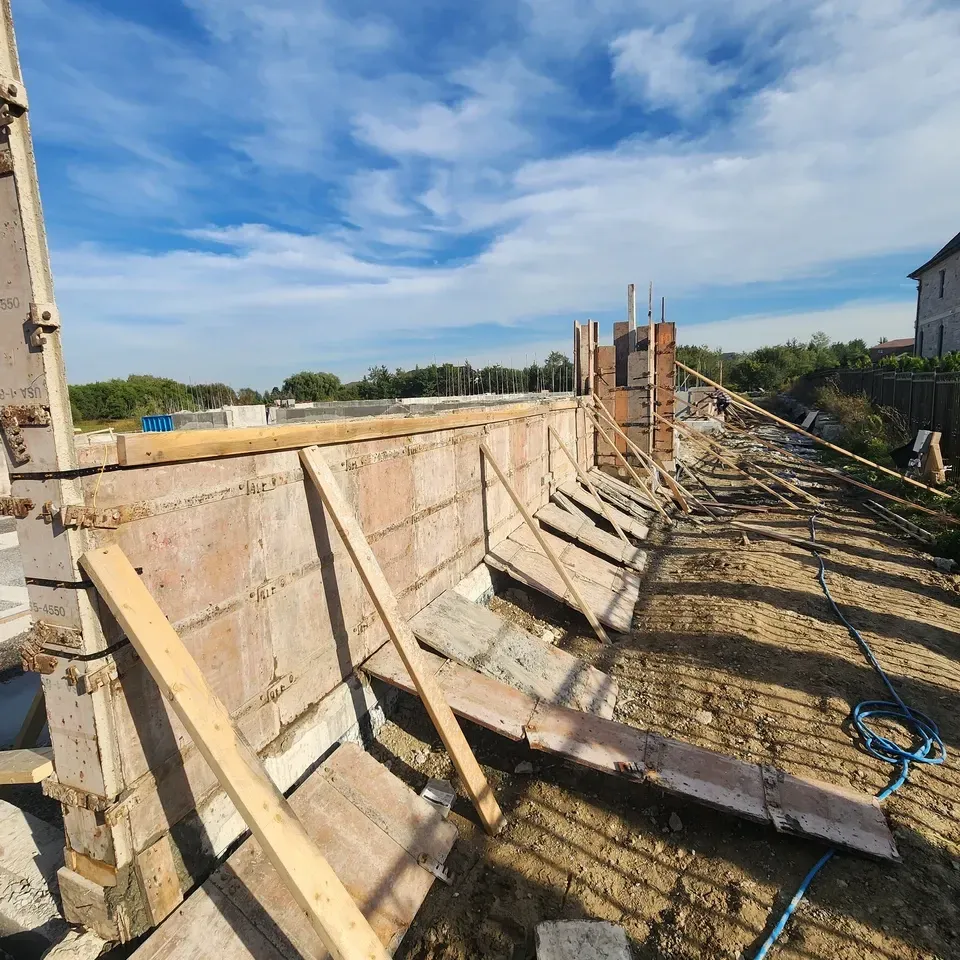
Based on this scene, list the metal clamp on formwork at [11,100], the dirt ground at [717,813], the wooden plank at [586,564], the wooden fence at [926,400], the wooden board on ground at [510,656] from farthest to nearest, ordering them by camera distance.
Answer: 1. the wooden fence at [926,400]
2. the wooden plank at [586,564]
3. the wooden board on ground at [510,656]
4. the dirt ground at [717,813]
5. the metal clamp on formwork at [11,100]

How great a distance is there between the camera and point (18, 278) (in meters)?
1.99

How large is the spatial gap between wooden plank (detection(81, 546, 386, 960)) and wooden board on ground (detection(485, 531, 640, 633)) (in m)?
4.13

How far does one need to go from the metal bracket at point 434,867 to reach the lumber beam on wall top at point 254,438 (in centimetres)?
235

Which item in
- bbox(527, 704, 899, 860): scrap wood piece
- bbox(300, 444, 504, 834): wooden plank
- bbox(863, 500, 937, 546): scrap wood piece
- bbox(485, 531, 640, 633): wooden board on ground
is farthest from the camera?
bbox(863, 500, 937, 546): scrap wood piece

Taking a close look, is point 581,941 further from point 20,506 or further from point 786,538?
point 786,538

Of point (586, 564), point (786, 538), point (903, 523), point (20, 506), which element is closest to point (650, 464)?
point (786, 538)

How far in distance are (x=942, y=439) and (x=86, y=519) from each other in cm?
1555

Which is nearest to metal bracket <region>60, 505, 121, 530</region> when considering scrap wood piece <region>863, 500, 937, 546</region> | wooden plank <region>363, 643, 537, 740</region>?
wooden plank <region>363, 643, 537, 740</region>

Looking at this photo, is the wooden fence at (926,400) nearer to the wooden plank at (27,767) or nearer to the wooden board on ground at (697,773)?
the wooden board on ground at (697,773)

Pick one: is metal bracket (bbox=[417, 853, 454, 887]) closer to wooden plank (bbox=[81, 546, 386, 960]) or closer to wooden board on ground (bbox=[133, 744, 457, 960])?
wooden board on ground (bbox=[133, 744, 457, 960])

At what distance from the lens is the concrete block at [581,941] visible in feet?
8.11

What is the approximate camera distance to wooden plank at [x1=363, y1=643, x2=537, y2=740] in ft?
11.9

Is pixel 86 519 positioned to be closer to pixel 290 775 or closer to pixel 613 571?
pixel 290 775

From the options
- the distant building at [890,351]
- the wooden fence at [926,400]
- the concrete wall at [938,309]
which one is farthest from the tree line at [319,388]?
the distant building at [890,351]
